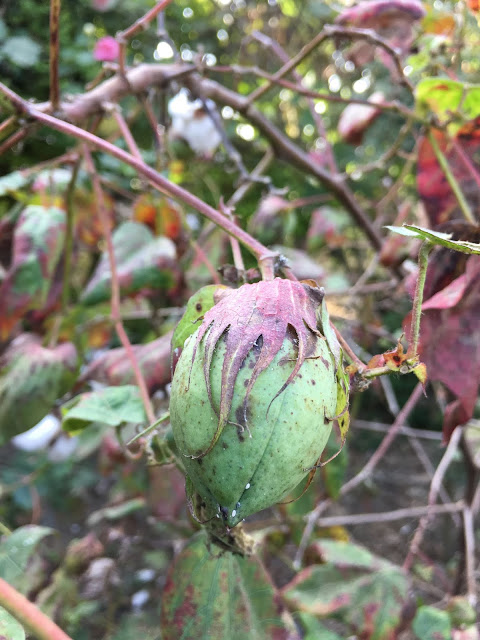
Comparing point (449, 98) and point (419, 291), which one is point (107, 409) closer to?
point (419, 291)

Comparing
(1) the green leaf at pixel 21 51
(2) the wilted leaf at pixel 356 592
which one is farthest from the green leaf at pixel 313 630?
(1) the green leaf at pixel 21 51

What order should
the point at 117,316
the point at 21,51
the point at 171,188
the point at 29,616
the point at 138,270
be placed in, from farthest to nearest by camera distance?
1. the point at 21,51
2. the point at 138,270
3. the point at 117,316
4. the point at 171,188
5. the point at 29,616

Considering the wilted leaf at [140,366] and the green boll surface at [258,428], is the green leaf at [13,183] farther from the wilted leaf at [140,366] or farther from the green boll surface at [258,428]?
the green boll surface at [258,428]

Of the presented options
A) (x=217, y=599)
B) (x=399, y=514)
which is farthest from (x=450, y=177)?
(x=399, y=514)

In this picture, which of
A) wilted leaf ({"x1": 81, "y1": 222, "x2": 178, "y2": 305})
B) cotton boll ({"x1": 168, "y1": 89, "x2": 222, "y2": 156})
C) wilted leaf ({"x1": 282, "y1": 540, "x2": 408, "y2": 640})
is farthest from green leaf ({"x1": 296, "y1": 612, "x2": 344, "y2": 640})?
cotton boll ({"x1": 168, "y1": 89, "x2": 222, "y2": 156})

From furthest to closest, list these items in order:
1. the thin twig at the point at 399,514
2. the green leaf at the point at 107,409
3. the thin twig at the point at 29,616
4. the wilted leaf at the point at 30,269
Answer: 1. the thin twig at the point at 399,514
2. the wilted leaf at the point at 30,269
3. the green leaf at the point at 107,409
4. the thin twig at the point at 29,616

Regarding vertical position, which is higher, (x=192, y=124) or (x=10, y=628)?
(x=192, y=124)

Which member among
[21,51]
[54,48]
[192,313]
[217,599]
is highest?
[21,51]
